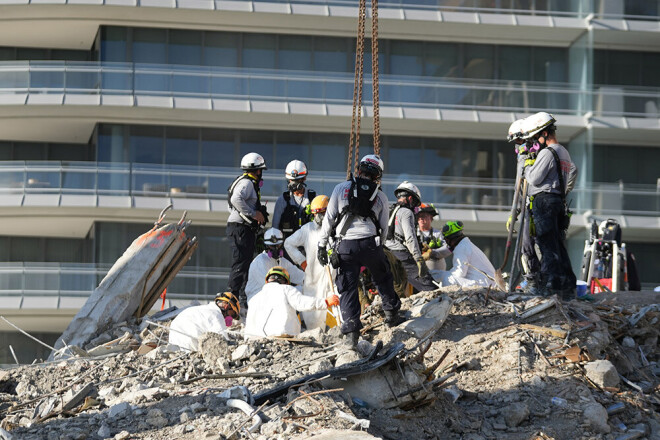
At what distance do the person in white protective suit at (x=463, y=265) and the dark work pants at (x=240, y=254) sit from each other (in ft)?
→ 8.10

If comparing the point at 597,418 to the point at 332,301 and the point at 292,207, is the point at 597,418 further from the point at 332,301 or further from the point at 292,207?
the point at 292,207

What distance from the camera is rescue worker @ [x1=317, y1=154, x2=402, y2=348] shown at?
41.2ft

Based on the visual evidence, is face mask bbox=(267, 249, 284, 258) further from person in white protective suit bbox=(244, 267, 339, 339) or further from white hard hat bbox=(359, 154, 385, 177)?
white hard hat bbox=(359, 154, 385, 177)

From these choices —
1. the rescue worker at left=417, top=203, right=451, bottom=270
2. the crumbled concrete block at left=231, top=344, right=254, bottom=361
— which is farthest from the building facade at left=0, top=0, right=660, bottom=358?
the crumbled concrete block at left=231, top=344, right=254, bottom=361

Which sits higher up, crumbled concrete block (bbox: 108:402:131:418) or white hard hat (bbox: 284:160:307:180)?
white hard hat (bbox: 284:160:307:180)

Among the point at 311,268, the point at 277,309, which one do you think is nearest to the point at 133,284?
the point at 311,268

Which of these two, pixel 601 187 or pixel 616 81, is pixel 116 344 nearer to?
pixel 601 187

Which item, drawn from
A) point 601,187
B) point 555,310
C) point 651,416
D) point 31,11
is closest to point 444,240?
point 555,310

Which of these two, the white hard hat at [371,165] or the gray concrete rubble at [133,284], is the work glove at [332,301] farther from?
the gray concrete rubble at [133,284]

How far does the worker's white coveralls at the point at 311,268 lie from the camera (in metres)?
14.4

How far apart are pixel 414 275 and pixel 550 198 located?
2.03m

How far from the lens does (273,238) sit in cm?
1547

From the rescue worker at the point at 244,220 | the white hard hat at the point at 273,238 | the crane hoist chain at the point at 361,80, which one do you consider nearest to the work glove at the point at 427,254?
the crane hoist chain at the point at 361,80

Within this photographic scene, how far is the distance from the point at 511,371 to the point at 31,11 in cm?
2421
